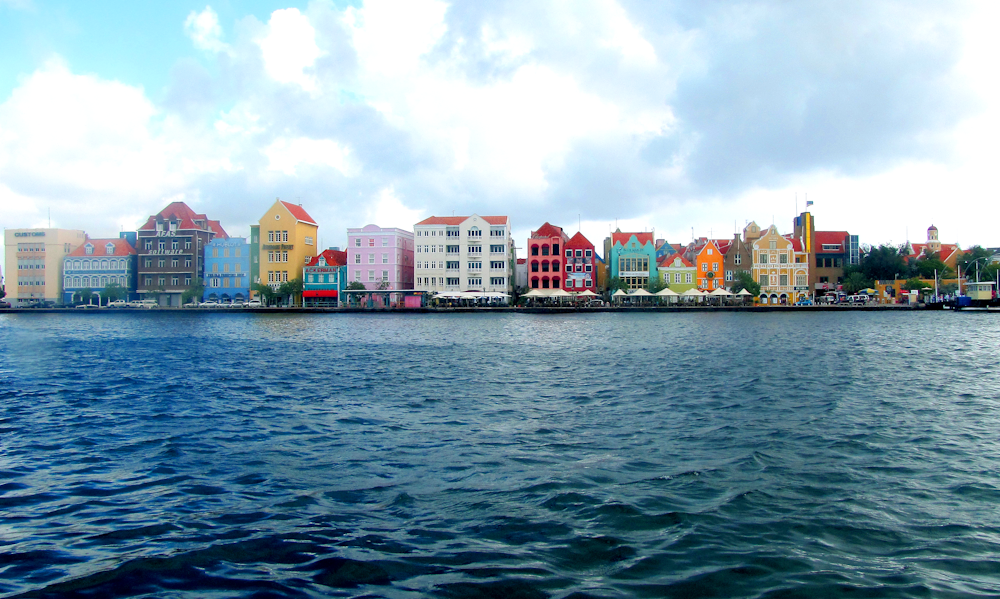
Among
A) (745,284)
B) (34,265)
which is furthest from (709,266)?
(34,265)

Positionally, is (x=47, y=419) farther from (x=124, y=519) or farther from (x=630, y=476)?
(x=630, y=476)

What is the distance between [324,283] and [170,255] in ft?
82.1

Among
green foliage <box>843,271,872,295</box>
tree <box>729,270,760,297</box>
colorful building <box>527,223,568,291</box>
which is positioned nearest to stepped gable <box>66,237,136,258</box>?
colorful building <box>527,223,568,291</box>

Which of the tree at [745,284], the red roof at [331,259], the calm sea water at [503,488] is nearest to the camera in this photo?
the calm sea water at [503,488]

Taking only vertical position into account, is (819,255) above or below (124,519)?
above

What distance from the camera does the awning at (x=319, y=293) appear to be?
285ft

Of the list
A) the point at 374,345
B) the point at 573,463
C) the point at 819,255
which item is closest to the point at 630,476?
the point at 573,463

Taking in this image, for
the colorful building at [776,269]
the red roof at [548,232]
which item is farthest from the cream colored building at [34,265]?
the colorful building at [776,269]

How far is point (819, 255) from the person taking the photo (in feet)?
302

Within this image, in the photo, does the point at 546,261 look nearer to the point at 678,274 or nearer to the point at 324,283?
the point at 678,274

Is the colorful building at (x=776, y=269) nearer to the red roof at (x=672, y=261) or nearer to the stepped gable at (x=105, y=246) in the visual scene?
the red roof at (x=672, y=261)

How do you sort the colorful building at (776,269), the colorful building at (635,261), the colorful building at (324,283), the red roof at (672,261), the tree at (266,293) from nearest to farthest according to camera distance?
the tree at (266,293) < the colorful building at (635,261) < the colorful building at (324,283) < the red roof at (672,261) < the colorful building at (776,269)

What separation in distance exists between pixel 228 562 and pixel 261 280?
8932 cm

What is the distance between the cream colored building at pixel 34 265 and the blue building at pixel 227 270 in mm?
25356
